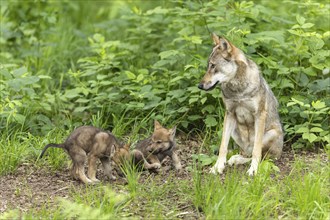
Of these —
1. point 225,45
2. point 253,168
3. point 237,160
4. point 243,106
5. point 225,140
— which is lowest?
point 237,160

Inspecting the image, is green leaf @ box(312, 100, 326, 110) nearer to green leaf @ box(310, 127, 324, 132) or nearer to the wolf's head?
green leaf @ box(310, 127, 324, 132)

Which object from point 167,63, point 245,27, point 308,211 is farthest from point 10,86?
point 308,211

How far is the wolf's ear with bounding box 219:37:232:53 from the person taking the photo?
26.0 feet

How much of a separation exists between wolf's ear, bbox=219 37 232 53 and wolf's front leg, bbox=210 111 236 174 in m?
0.68

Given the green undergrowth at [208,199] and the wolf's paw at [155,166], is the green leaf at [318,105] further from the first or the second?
the wolf's paw at [155,166]

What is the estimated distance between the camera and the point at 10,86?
9078 mm

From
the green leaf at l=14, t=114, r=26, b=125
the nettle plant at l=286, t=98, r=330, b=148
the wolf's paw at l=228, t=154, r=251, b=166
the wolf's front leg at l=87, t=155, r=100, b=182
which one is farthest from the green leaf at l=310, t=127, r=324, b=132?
the green leaf at l=14, t=114, r=26, b=125

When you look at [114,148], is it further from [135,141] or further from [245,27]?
[245,27]

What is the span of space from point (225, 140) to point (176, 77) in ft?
4.31

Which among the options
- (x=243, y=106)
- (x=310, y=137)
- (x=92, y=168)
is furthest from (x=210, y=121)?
(x=92, y=168)

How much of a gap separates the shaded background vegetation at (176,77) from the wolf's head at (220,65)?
762mm

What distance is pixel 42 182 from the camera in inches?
310

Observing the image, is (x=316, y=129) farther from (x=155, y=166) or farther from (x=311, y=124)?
(x=155, y=166)

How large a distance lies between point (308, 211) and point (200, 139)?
2.56 metres
